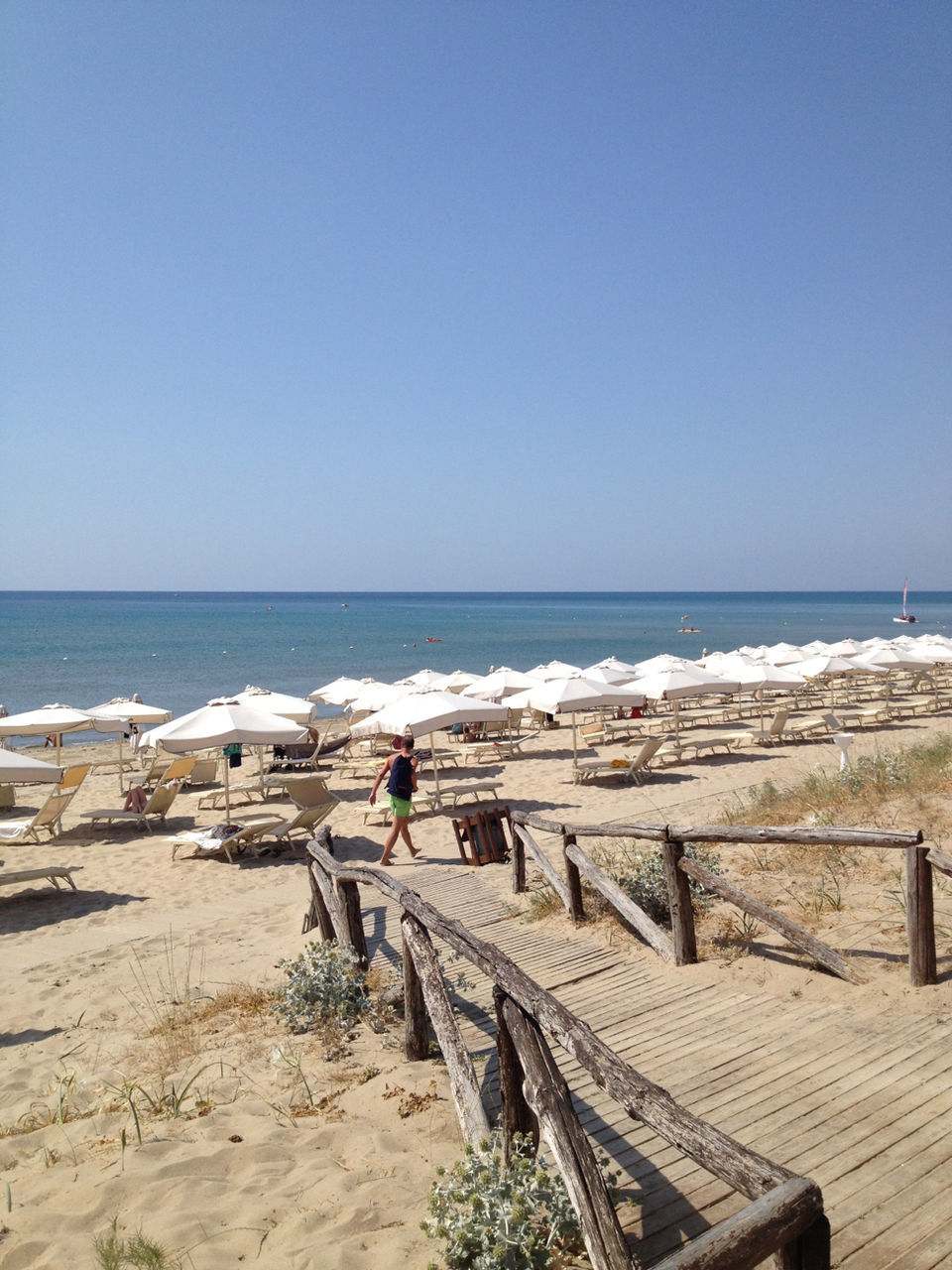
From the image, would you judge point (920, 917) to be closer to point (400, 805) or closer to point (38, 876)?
point (400, 805)

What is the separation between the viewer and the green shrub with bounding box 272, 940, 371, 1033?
5059 millimetres

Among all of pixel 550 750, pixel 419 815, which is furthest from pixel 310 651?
pixel 419 815

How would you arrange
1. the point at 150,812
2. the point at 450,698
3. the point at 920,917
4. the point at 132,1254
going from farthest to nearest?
the point at 150,812, the point at 450,698, the point at 920,917, the point at 132,1254

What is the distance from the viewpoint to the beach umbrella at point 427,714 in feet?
36.4

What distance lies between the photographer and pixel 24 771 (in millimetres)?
8859

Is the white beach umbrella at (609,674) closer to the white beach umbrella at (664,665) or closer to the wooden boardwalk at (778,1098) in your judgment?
the white beach umbrella at (664,665)

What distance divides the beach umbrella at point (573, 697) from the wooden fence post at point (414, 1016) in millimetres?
8870

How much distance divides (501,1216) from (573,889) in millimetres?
4025

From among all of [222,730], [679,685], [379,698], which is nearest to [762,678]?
[679,685]

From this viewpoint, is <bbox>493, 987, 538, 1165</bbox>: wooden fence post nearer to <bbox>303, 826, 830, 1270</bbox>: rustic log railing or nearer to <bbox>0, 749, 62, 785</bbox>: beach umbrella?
<bbox>303, 826, 830, 1270</bbox>: rustic log railing

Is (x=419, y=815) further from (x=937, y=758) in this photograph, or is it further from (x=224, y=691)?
(x=224, y=691)

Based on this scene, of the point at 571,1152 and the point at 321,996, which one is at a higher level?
the point at 571,1152

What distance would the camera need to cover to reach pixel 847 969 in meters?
4.66

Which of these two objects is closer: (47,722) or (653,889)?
(653,889)
